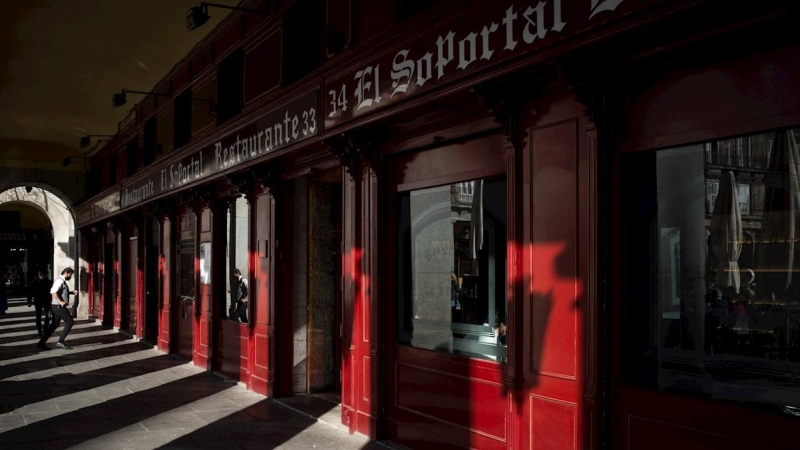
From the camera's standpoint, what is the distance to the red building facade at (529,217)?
13.3 ft

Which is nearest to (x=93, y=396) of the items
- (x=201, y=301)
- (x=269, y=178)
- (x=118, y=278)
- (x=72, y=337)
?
(x=201, y=301)

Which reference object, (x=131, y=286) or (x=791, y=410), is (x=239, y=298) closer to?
(x=791, y=410)

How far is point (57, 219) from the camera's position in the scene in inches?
1152

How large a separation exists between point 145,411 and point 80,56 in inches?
268

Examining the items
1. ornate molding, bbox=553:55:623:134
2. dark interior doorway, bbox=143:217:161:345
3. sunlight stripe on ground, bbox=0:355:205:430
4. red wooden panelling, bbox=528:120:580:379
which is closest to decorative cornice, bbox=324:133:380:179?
red wooden panelling, bbox=528:120:580:379

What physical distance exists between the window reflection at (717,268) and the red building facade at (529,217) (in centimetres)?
1

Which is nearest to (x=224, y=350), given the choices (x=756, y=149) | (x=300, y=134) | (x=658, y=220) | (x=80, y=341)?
(x=300, y=134)

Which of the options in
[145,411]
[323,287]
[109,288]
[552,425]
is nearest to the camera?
[552,425]

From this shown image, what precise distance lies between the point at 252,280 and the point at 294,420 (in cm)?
271

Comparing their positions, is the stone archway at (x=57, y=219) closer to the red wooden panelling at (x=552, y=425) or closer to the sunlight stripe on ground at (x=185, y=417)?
the sunlight stripe on ground at (x=185, y=417)

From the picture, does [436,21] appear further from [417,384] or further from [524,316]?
[417,384]

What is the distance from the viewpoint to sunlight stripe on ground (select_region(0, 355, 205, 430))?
332 inches

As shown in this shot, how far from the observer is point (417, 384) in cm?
669

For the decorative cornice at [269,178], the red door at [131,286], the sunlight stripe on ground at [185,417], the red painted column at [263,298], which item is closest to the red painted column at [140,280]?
the red door at [131,286]
